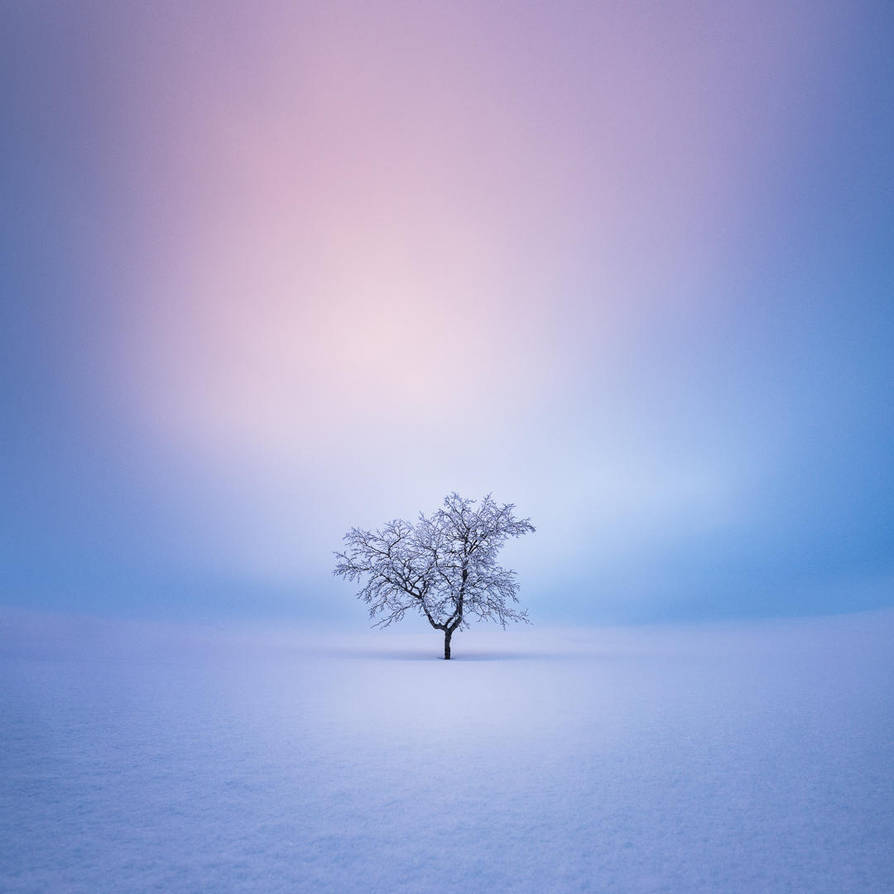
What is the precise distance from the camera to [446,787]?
6.85 metres

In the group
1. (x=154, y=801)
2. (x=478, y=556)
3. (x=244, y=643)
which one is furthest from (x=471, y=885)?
(x=244, y=643)

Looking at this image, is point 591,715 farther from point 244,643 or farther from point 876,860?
point 244,643

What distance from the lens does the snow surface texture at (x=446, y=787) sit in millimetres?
4727

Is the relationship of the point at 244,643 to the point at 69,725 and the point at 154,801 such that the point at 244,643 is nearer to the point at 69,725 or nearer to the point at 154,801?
Result: the point at 69,725

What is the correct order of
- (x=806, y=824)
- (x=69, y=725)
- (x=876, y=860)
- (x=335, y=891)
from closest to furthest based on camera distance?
(x=335, y=891), (x=876, y=860), (x=806, y=824), (x=69, y=725)

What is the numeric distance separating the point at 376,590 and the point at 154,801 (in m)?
22.7

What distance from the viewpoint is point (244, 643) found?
2988cm

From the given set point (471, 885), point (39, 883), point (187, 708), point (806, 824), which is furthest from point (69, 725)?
point (806, 824)

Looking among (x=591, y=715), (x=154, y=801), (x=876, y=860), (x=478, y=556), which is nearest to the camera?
(x=876, y=860)

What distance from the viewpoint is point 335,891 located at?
4379mm

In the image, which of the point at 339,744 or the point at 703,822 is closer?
the point at 703,822

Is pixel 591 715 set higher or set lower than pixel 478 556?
lower

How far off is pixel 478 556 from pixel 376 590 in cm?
605

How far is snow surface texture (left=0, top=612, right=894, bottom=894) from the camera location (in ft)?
15.5
